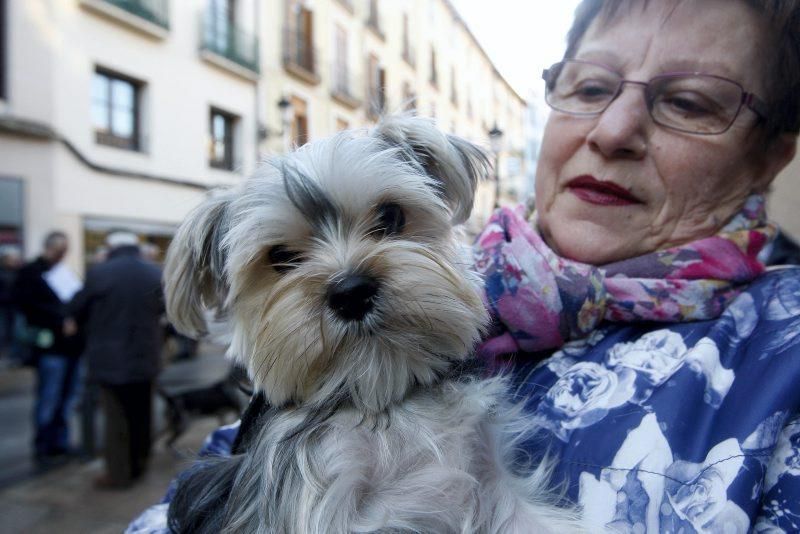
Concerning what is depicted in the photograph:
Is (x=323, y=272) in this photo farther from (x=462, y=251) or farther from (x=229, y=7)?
(x=229, y=7)

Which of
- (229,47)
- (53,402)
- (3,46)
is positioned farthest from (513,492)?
(229,47)

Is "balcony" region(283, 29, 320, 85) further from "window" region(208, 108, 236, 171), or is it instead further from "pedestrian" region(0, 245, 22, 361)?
"pedestrian" region(0, 245, 22, 361)

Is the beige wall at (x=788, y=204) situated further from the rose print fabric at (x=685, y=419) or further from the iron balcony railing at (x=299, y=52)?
the iron balcony railing at (x=299, y=52)

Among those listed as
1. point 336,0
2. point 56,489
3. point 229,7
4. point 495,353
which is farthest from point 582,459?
point 336,0

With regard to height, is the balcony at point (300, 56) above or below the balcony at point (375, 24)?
below

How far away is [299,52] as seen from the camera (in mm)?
20344

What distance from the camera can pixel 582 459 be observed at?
166cm

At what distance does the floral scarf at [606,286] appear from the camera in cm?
189

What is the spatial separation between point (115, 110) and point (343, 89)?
28.6 feet

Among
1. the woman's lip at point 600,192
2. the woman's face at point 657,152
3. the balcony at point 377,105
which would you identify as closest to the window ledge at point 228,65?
the balcony at point 377,105

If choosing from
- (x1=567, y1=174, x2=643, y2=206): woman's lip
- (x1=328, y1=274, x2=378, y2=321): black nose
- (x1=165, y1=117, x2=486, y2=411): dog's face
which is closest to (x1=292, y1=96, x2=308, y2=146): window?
(x1=165, y1=117, x2=486, y2=411): dog's face

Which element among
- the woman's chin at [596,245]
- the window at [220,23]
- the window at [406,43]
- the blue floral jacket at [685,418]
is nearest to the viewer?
the blue floral jacket at [685,418]

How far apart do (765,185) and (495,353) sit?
110cm

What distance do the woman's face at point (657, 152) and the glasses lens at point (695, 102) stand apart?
0.03 m
